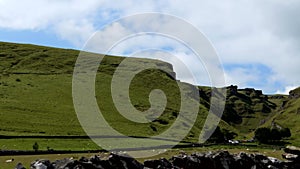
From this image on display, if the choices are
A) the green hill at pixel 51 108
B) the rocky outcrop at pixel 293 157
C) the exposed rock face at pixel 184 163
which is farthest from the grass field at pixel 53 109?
the rocky outcrop at pixel 293 157

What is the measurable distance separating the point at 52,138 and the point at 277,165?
60889 millimetres

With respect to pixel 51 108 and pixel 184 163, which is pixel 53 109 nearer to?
pixel 51 108

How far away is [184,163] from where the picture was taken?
46.9 meters

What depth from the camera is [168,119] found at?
160000 mm

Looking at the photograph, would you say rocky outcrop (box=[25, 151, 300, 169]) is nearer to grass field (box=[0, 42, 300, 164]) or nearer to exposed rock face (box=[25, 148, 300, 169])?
exposed rock face (box=[25, 148, 300, 169])

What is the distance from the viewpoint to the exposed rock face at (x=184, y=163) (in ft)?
124

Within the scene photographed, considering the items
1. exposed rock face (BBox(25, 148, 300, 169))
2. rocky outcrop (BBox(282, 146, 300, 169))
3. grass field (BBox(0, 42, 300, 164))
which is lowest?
exposed rock face (BBox(25, 148, 300, 169))

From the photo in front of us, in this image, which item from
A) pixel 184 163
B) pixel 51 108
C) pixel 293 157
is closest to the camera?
pixel 184 163

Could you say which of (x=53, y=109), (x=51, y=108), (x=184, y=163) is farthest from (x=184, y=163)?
(x=51, y=108)

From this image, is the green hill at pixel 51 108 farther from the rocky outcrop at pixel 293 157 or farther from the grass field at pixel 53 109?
the rocky outcrop at pixel 293 157

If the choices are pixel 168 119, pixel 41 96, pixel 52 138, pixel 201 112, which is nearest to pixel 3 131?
pixel 52 138

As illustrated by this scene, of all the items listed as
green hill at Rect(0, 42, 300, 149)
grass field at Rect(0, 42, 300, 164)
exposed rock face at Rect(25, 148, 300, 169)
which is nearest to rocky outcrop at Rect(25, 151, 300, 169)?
exposed rock face at Rect(25, 148, 300, 169)

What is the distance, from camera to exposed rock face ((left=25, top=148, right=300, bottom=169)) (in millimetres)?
37794

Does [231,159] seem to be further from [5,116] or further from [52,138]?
[5,116]
